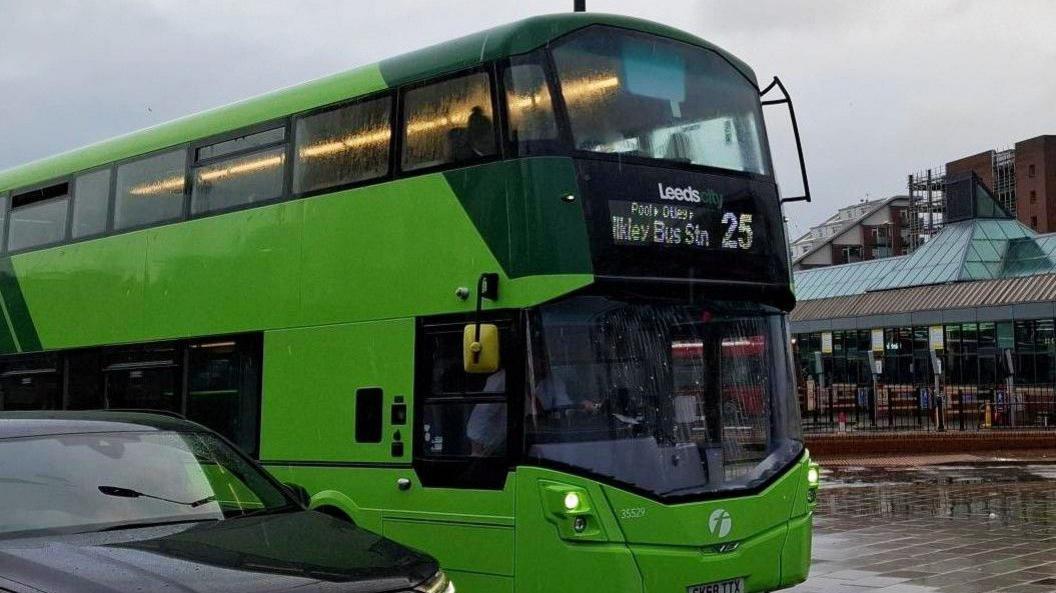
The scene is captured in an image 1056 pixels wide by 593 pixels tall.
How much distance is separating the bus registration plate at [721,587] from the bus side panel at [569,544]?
43 centimetres

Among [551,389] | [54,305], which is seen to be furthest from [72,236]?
[551,389]

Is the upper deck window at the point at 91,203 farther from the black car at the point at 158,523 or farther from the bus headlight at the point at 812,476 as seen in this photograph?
the bus headlight at the point at 812,476

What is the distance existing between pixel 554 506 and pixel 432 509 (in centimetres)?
109

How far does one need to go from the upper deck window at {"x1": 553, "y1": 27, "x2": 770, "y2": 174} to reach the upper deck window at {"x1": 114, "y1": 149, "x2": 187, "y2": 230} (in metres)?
4.43

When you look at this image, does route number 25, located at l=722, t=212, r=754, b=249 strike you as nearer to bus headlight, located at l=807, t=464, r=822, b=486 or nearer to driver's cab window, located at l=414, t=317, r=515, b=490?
bus headlight, located at l=807, t=464, r=822, b=486

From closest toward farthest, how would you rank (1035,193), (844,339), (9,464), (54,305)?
(9,464)
(54,305)
(844,339)
(1035,193)

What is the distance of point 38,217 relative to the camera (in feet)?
43.2

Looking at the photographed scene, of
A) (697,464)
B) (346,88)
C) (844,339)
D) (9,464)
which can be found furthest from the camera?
(844,339)

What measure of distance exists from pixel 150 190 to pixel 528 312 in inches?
207

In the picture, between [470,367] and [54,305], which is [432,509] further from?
[54,305]

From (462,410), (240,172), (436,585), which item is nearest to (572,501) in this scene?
(462,410)

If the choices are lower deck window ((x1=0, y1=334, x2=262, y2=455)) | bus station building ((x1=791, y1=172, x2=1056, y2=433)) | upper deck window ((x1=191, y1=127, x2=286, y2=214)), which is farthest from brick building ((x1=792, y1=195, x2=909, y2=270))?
upper deck window ((x1=191, y1=127, x2=286, y2=214))

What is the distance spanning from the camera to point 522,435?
7645mm

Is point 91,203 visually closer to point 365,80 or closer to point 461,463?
point 365,80
